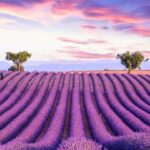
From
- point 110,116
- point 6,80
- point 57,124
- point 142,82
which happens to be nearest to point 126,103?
point 110,116

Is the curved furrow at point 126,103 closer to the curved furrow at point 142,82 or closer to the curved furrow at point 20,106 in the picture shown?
the curved furrow at point 142,82

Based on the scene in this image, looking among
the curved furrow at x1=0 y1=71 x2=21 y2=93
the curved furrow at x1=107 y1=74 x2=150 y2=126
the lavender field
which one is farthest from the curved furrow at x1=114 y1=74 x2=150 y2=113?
the curved furrow at x1=0 y1=71 x2=21 y2=93

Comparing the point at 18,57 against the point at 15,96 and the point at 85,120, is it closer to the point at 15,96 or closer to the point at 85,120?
the point at 15,96

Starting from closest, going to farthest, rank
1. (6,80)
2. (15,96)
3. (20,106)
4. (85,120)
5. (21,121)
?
1. (21,121)
2. (85,120)
3. (20,106)
4. (15,96)
5. (6,80)

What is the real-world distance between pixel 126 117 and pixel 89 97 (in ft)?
29.6

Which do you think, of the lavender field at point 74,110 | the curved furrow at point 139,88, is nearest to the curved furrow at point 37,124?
the lavender field at point 74,110

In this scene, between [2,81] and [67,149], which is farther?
[2,81]

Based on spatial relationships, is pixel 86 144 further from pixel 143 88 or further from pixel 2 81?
pixel 2 81

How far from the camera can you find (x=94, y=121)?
73.9 feet

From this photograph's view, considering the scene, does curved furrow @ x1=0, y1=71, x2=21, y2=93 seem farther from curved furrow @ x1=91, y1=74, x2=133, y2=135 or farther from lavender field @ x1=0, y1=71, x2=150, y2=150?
curved furrow @ x1=91, y1=74, x2=133, y2=135

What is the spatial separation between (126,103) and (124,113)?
15.5 feet

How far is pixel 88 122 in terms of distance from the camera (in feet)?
78.9

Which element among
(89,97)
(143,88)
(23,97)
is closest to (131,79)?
(143,88)

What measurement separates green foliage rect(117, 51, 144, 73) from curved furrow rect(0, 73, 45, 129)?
30.0 metres
